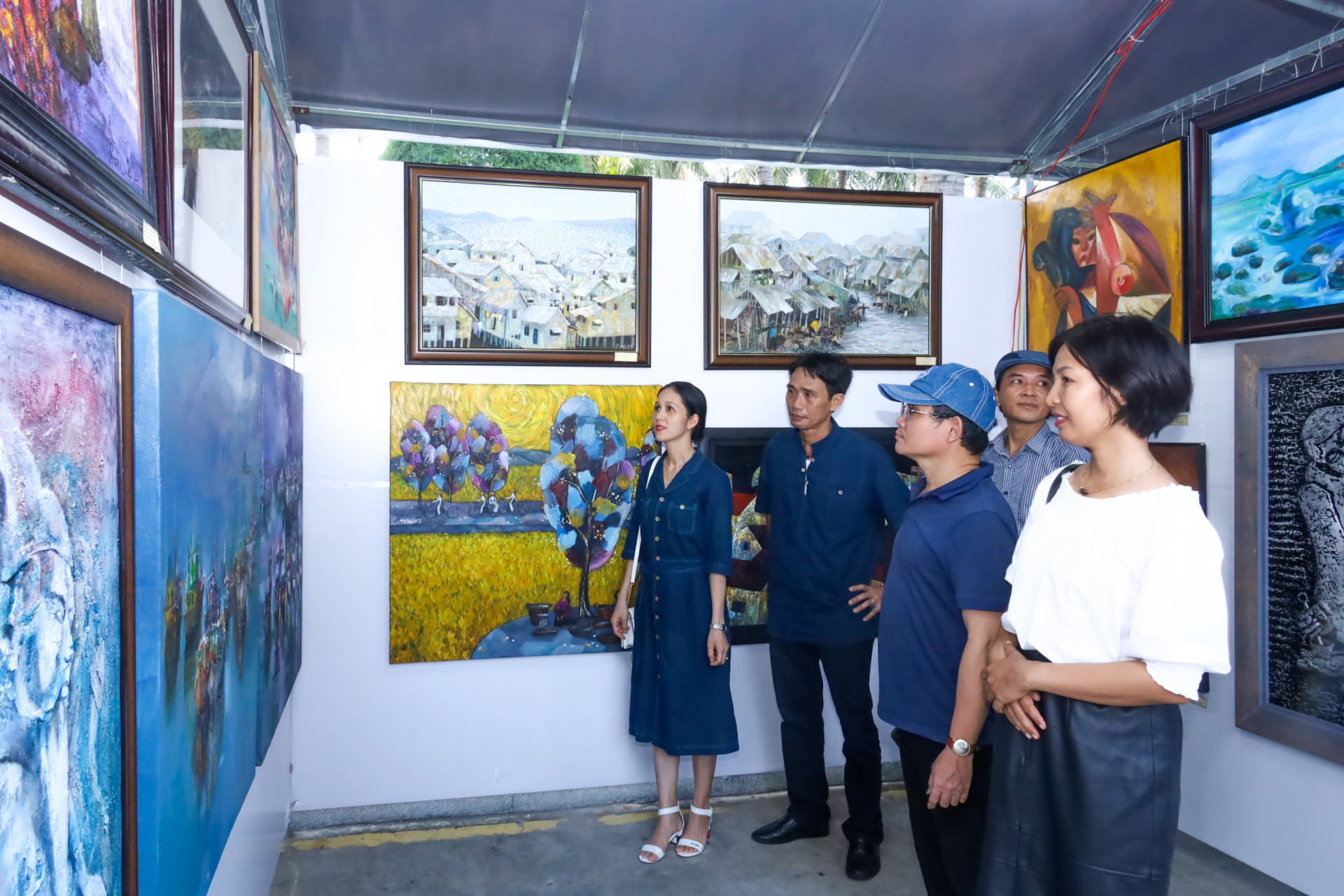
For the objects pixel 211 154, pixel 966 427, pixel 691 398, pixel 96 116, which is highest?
pixel 211 154

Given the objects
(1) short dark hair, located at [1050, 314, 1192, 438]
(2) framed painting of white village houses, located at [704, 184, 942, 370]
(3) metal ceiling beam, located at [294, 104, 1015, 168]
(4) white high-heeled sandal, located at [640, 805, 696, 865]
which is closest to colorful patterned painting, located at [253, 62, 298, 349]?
(3) metal ceiling beam, located at [294, 104, 1015, 168]

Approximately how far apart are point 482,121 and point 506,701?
7.68 feet

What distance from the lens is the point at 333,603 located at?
3168 millimetres

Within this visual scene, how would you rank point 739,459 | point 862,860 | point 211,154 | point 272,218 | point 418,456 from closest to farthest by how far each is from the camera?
point 211,154 < point 272,218 < point 862,860 < point 418,456 < point 739,459

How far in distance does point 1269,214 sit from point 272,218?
3.16 metres

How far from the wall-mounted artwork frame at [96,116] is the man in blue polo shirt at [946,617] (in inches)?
66.1

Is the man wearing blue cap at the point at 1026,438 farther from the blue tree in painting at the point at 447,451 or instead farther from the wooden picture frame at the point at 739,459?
the blue tree in painting at the point at 447,451

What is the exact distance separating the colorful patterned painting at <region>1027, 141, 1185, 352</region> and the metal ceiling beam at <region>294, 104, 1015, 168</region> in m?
0.40

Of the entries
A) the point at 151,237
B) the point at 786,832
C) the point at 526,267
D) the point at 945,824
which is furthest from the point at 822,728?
the point at 151,237

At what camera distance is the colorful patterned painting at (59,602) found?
2.65 ft

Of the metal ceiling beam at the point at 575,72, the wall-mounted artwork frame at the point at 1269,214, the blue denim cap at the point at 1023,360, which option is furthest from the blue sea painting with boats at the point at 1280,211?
the metal ceiling beam at the point at 575,72

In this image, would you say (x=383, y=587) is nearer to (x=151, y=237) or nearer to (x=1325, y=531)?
(x=151, y=237)

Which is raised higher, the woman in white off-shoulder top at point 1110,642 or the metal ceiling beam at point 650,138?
the metal ceiling beam at point 650,138

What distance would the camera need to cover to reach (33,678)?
85cm
